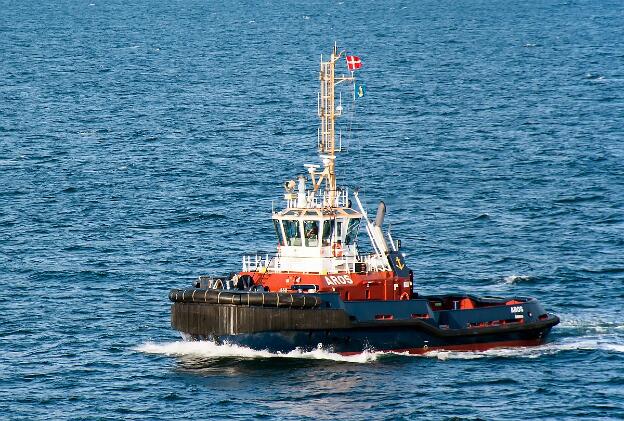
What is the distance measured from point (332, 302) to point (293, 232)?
4.32 m

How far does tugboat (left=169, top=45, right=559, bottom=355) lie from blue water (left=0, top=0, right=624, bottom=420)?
0.74 metres

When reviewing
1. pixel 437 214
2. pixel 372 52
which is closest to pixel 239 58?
pixel 372 52

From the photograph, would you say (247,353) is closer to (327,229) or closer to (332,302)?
(332,302)

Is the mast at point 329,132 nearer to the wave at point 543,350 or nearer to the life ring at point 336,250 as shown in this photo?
the life ring at point 336,250

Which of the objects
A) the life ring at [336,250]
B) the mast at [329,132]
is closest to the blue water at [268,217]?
the life ring at [336,250]

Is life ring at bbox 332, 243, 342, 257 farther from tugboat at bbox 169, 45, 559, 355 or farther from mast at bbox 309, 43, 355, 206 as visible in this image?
mast at bbox 309, 43, 355, 206

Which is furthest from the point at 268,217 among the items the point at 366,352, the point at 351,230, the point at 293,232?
the point at 366,352

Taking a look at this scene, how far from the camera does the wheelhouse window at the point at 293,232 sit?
186 ft

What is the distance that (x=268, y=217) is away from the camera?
83062 millimetres

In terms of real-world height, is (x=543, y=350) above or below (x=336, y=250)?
below

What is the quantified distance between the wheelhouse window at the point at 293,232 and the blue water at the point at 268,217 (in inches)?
190

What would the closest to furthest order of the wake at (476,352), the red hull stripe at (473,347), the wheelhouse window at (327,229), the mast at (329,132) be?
the wake at (476,352) → the red hull stripe at (473,347) → the mast at (329,132) → the wheelhouse window at (327,229)

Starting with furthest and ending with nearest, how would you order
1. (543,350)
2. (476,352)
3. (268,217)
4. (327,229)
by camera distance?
(268,217) < (543,350) < (327,229) < (476,352)

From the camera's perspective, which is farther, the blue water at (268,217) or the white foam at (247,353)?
the white foam at (247,353)
